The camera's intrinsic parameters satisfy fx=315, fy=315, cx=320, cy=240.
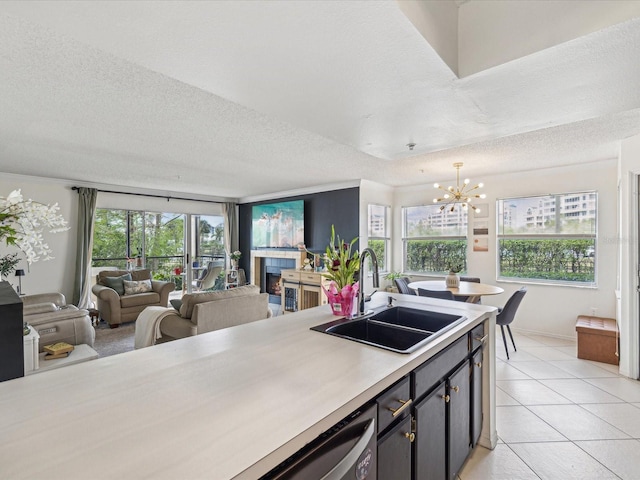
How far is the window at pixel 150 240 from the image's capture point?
602cm

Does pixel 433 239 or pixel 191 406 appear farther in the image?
pixel 433 239

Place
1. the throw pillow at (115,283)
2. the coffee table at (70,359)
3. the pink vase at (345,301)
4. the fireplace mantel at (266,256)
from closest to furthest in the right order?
the pink vase at (345,301) → the coffee table at (70,359) → the throw pillow at (115,283) → the fireplace mantel at (266,256)

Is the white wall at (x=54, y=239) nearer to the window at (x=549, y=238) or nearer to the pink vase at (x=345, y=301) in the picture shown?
the pink vase at (x=345, y=301)

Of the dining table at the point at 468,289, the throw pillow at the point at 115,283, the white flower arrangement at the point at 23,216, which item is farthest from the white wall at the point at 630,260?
the throw pillow at the point at 115,283

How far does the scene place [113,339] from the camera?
439cm

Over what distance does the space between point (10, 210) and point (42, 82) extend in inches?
52.5

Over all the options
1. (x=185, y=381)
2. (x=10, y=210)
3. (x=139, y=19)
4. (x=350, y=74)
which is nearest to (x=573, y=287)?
(x=350, y=74)

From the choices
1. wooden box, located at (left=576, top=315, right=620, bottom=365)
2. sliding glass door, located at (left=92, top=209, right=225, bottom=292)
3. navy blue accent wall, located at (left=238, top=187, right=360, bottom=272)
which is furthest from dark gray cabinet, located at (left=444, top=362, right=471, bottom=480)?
sliding glass door, located at (left=92, top=209, right=225, bottom=292)

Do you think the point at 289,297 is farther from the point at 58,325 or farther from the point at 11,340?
the point at 11,340

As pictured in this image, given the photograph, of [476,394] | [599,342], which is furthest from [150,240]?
[599,342]

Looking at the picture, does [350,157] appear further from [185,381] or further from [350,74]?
[185,381]

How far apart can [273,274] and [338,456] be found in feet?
21.2

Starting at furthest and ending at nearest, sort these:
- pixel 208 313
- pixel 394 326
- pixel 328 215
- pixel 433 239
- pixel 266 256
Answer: pixel 266 256 → pixel 328 215 → pixel 433 239 → pixel 208 313 → pixel 394 326

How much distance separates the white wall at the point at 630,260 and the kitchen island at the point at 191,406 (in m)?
2.99
